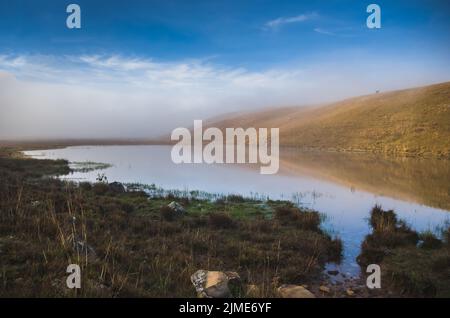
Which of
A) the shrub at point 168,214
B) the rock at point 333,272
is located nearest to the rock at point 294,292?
the rock at point 333,272

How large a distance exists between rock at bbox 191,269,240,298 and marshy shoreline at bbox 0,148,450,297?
0.82 ft

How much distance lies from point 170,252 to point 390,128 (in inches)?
3318

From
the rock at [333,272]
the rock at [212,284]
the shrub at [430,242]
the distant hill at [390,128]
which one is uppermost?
the distant hill at [390,128]

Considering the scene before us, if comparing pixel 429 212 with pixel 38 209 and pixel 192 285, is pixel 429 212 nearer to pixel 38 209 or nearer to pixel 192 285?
pixel 192 285

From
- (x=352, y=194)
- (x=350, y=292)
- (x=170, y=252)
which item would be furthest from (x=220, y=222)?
(x=352, y=194)

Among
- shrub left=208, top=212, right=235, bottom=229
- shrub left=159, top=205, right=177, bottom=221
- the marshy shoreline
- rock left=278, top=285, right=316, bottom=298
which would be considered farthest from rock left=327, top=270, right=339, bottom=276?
shrub left=159, top=205, right=177, bottom=221

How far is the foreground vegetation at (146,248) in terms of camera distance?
6074 millimetres

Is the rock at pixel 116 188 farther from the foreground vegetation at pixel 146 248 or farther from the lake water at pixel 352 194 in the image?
the foreground vegetation at pixel 146 248

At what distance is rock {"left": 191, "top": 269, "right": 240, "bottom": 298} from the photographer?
232 inches

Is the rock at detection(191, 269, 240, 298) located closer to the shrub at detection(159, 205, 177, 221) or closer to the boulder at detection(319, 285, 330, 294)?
the boulder at detection(319, 285, 330, 294)

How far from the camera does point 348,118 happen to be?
104 m

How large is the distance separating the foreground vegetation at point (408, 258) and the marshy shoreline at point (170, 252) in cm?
3
